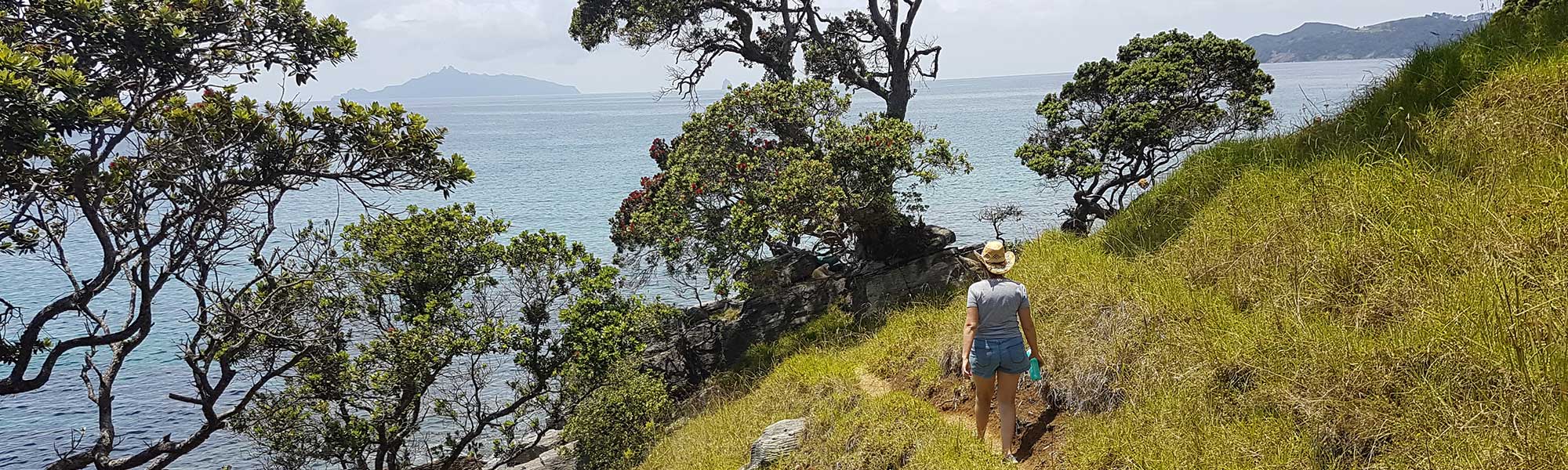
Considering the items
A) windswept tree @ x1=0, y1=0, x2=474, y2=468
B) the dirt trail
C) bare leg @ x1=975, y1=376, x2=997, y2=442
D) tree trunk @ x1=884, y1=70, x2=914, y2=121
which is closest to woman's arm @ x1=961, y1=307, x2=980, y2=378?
bare leg @ x1=975, y1=376, x2=997, y2=442

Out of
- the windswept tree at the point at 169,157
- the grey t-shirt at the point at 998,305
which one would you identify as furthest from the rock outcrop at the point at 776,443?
the windswept tree at the point at 169,157

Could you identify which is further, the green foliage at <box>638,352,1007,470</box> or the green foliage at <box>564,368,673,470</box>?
the green foliage at <box>564,368,673,470</box>

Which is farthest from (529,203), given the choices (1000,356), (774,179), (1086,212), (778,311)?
(1000,356)

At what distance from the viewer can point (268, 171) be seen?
894cm

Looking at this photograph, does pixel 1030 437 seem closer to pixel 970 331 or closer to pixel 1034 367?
pixel 1034 367

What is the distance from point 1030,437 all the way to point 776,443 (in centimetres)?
299

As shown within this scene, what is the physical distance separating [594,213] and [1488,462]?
38.8 m

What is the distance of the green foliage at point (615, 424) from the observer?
482 inches

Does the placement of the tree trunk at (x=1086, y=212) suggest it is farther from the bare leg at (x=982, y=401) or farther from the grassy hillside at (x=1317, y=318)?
the bare leg at (x=982, y=401)

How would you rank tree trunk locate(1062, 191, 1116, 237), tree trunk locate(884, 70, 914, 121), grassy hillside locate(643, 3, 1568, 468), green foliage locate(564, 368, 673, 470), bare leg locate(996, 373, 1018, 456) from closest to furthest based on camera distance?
grassy hillside locate(643, 3, 1568, 468)
bare leg locate(996, 373, 1018, 456)
green foliage locate(564, 368, 673, 470)
tree trunk locate(1062, 191, 1116, 237)
tree trunk locate(884, 70, 914, 121)

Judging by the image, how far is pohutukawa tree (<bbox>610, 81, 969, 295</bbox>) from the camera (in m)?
14.6

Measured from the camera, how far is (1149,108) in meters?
14.0

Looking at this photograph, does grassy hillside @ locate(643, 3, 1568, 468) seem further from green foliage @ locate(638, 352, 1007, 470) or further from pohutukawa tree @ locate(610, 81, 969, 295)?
pohutukawa tree @ locate(610, 81, 969, 295)

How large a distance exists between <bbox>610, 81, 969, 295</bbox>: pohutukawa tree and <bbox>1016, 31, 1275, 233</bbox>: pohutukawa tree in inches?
80.8
